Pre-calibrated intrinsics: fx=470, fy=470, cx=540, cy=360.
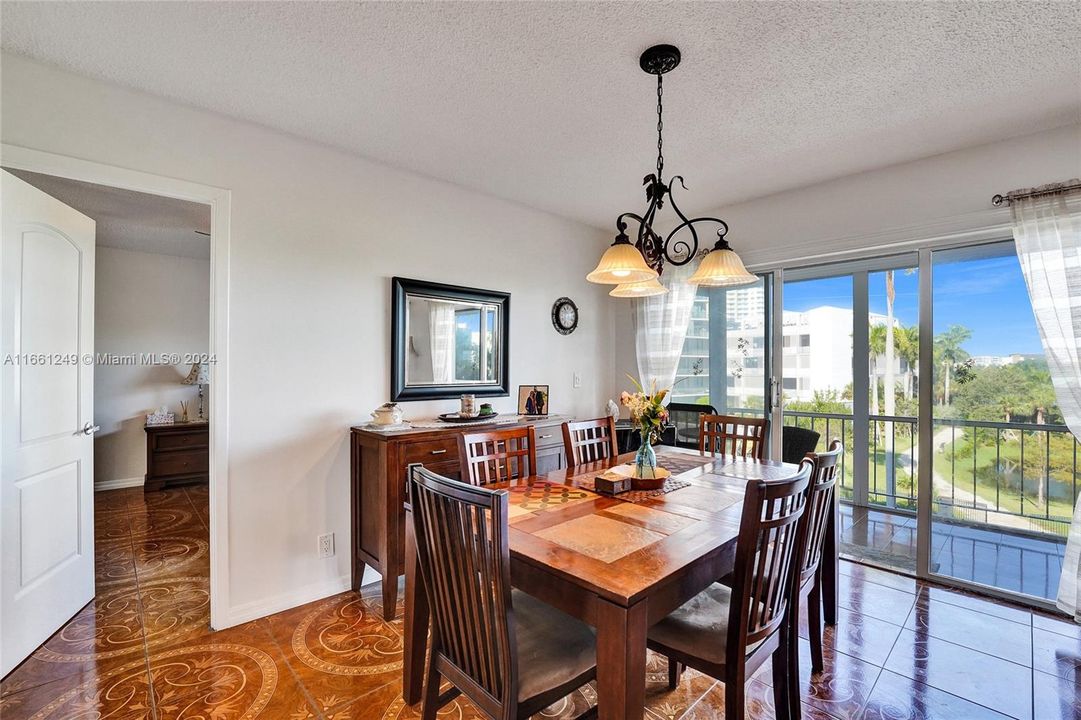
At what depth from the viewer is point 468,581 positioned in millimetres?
1286

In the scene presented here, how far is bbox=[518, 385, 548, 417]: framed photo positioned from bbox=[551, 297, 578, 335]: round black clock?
2.13ft

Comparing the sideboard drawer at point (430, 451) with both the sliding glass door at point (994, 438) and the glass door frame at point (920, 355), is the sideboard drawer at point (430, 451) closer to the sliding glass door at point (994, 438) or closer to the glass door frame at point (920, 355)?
the glass door frame at point (920, 355)

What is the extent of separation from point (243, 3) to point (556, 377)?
3.06 metres

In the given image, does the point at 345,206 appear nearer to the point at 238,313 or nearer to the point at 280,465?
the point at 238,313

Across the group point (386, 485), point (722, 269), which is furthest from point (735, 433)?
point (386, 485)

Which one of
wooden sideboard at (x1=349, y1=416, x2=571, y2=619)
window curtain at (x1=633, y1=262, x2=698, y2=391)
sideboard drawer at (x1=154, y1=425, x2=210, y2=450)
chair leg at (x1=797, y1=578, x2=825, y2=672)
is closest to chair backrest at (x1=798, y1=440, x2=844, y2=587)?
chair leg at (x1=797, y1=578, x2=825, y2=672)

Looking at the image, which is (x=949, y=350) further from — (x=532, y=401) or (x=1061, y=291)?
(x=532, y=401)

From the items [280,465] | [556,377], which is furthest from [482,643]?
[556,377]

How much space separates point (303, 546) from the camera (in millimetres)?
2678

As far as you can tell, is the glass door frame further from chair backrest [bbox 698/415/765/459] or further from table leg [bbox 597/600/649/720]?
table leg [bbox 597/600/649/720]

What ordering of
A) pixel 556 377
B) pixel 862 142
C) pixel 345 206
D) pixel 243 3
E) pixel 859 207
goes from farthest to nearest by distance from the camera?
→ 1. pixel 556 377
2. pixel 859 207
3. pixel 345 206
4. pixel 862 142
5. pixel 243 3

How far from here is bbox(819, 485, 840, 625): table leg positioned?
2322 millimetres

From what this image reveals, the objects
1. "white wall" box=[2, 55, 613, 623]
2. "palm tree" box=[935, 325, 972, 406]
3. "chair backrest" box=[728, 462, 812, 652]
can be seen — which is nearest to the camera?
"chair backrest" box=[728, 462, 812, 652]

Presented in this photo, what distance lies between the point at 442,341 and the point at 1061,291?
11.5ft
